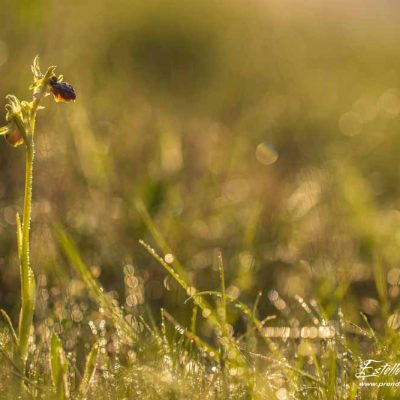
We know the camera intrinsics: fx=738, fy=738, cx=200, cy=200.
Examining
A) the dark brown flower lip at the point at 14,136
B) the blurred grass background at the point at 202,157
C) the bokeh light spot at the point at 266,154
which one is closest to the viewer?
the dark brown flower lip at the point at 14,136

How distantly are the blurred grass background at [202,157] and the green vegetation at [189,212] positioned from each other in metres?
0.01

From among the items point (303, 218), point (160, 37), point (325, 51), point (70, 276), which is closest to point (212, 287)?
point (70, 276)

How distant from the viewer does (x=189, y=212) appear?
9.85 feet

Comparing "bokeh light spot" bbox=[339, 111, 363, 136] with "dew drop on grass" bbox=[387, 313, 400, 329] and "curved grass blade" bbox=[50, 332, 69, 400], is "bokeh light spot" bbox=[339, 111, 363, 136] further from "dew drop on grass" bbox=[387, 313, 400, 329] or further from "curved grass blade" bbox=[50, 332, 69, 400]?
"curved grass blade" bbox=[50, 332, 69, 400]

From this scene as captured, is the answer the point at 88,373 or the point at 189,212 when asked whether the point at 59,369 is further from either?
the point at 189,212

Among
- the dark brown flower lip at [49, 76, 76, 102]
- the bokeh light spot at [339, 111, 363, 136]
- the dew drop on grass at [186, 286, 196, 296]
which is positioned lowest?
the dew drop on grass at [186, 286, 196, 296]

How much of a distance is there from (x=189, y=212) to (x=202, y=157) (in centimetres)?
66

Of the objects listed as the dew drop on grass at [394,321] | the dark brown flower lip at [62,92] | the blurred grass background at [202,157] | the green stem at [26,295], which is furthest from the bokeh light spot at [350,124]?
the green stem at [26,295]

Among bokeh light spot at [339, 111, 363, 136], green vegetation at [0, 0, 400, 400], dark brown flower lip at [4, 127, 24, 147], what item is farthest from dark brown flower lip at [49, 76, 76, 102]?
bokeh light spot at [339, 111, 363, 136]

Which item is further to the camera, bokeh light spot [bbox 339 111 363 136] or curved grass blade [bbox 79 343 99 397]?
bokeh light spot [bbox 339 111 363 136]

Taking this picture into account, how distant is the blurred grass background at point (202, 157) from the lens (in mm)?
2504

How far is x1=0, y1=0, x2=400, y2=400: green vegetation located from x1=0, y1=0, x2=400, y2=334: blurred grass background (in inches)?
0.5

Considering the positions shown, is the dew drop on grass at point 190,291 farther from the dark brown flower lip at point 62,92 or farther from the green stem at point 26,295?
the dark brown flower lip at point 62,92

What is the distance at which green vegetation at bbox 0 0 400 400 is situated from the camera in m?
1.61
